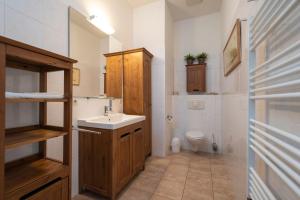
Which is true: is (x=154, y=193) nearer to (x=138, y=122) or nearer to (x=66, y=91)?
(x=138, y=122)

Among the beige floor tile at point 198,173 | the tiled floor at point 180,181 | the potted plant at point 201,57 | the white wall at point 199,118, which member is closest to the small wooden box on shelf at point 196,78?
the potted plant at point 201,57

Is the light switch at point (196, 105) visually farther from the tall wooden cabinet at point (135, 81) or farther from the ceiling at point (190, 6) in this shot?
the ceiling at point (190, 6)

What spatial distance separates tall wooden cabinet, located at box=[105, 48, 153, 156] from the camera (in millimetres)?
2357

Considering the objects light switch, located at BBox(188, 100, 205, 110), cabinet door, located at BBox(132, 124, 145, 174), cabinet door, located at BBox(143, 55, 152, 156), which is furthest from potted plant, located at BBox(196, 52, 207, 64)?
cabinet door, located at BBox(132, 124, 145, 174)

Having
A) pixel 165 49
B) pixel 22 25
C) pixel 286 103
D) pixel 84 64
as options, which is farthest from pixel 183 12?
pixel 286 103

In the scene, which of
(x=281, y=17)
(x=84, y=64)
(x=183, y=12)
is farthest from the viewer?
(x=183, y=12)

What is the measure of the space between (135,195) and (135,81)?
5.20ft

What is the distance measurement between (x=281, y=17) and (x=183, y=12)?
292 cm

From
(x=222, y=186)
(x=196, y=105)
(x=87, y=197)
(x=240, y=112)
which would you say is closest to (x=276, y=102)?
(x=240, y=112)

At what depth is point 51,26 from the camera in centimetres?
134

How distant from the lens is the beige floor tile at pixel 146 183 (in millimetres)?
1726

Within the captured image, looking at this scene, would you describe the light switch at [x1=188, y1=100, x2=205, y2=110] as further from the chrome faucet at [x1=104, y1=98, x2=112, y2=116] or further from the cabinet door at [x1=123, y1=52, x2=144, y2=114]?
the chrome faucet at [x1=104, y1=98, x2=112, y2=116]

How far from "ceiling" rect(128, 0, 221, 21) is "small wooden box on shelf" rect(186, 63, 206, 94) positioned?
1.09 metres

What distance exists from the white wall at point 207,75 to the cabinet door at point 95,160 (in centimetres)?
199
